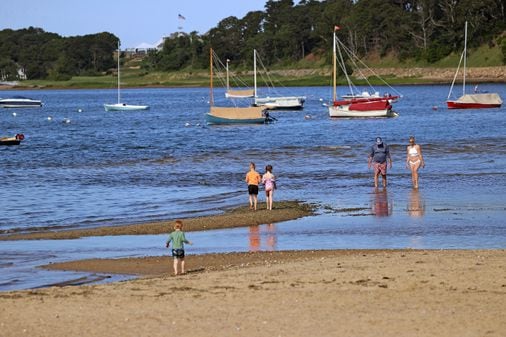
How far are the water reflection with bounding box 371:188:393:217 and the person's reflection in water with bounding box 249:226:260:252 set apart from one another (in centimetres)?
342

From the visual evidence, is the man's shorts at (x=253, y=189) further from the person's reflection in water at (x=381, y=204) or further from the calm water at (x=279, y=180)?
the person's reflection in water at (x=381, y=204)

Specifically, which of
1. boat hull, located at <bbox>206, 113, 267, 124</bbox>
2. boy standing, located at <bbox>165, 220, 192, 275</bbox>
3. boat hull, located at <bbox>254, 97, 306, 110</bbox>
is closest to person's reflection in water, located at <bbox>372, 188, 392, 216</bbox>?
boy standing, located at <bbox>165, 220, 192, 275</bbox>

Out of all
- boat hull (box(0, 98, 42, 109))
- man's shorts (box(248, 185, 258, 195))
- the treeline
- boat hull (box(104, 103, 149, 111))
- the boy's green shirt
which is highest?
the treeline

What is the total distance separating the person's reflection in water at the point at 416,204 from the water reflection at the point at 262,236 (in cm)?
371

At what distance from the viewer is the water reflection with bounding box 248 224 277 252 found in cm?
2266

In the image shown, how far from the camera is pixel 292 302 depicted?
608 inches

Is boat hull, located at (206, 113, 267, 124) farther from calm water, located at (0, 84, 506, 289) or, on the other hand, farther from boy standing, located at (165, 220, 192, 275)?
boy standing, located at (165, 220, 192, 275)

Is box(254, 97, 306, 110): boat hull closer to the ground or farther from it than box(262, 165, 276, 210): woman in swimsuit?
closer to the ground

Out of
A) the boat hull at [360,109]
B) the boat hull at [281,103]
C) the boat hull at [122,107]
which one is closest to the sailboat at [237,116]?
the boat hull at [360,109]

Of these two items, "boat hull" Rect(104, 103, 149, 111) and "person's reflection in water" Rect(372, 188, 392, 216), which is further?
"boat hull" Rect(104, 103, 149, 111)

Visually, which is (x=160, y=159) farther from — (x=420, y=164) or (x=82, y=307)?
(x=82, y=307)

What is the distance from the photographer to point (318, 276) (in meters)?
17.4

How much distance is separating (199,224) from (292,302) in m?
11.6

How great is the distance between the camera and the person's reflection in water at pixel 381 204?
2786 cm
